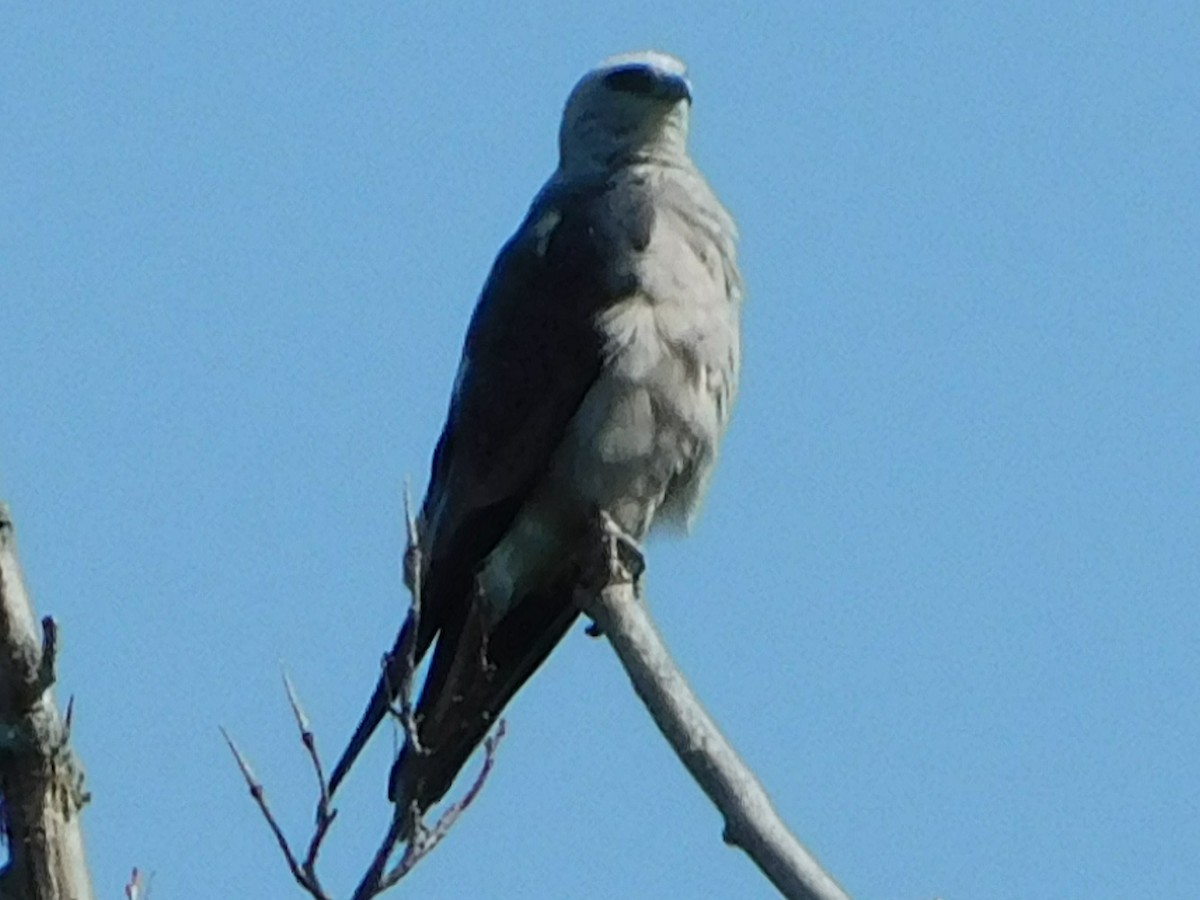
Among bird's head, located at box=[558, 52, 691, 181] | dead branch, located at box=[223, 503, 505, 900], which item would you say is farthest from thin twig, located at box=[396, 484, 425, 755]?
bird's head, located at box=[558, 52, 691, 181]

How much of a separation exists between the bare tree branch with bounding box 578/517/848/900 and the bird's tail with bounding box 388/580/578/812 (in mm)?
370

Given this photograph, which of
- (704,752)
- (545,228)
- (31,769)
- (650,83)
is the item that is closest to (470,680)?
(545,228)

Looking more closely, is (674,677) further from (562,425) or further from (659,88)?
(659,88)

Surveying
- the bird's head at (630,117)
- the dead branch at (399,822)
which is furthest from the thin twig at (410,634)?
the bird's head at (630,117)

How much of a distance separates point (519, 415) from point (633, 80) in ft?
4.04

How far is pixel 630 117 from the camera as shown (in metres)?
7.09

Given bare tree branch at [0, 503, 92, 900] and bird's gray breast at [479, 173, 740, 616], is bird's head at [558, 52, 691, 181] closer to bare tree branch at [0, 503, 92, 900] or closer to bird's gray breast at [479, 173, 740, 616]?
bird's gray breast at [479, 173, 740, 616]

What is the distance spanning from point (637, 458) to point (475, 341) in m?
0.71

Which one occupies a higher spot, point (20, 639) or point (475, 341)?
point (475, 341)

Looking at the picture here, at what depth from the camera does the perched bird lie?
20.6 feet

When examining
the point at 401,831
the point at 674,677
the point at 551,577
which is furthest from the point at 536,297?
the point at 401,831

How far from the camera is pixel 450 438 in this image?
22.0ft

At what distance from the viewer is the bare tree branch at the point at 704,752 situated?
4082 mm

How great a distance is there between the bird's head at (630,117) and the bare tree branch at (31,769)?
3597mm
